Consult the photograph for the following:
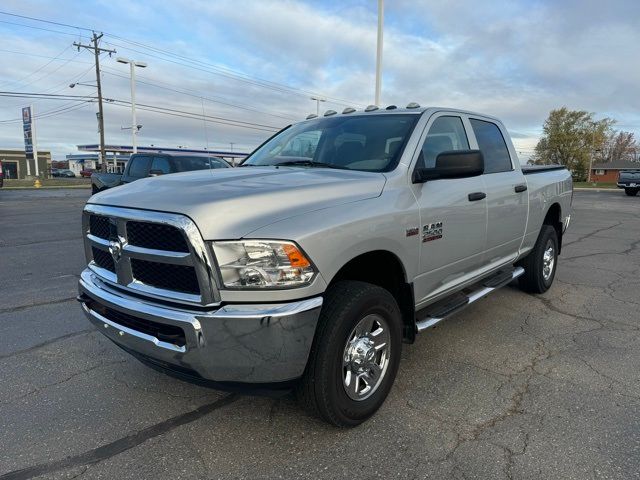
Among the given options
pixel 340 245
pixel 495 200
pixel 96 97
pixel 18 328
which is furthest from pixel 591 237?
pixel 96 97

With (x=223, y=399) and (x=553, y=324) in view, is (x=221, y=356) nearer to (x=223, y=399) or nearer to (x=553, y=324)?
(x=223, y=399)

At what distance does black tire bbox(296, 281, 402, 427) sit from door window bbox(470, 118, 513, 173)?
216cm

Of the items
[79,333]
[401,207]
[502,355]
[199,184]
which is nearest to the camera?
[199,184]

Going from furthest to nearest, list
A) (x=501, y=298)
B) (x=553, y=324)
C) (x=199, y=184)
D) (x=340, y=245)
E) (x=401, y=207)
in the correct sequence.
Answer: (x=501, y=298), (x=553, y=324), (x=401, y=207), (x=199, y=184), (x=340, y=245)

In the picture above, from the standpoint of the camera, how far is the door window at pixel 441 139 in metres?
3.53

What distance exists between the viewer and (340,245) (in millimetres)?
2549

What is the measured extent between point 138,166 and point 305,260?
11.4 meters

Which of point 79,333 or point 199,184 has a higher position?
point 199,184

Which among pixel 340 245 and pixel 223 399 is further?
pixel 223 399

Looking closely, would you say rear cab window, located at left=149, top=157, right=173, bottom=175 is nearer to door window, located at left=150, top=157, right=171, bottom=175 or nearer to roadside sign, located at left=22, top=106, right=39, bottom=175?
door window, located at left=150, top=157, right=171, bottom=175

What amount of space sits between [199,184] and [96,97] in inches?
1802

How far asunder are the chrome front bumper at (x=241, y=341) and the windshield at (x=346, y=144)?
138 cm

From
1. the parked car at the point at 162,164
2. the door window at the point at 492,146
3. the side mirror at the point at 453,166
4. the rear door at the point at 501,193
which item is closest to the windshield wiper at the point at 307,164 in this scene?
the side mirror at the point at 453,166

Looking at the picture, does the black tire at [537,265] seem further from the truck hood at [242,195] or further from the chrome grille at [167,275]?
the chrome grille at [167,275]
